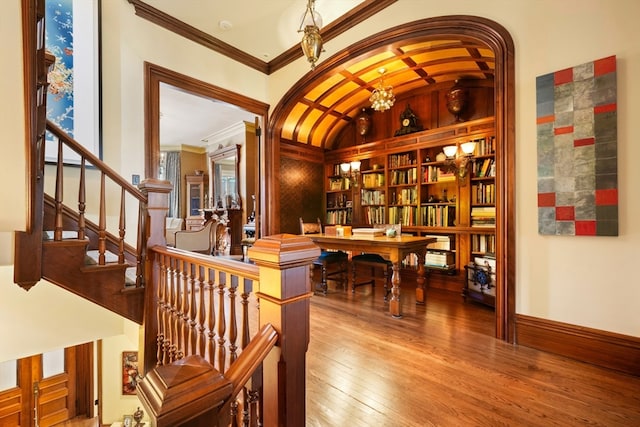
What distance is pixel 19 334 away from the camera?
227 centimetres

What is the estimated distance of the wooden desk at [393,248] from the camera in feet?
9.09

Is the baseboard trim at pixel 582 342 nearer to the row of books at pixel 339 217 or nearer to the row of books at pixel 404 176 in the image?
the row of books at pixel 404 176

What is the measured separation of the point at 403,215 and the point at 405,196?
12.6 inches

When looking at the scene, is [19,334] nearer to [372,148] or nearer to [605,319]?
[605,319]

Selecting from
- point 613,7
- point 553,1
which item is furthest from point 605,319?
point 553,1

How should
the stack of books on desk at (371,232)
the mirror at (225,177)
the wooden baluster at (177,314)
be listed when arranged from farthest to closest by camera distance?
the mirror at (225,177)
the stack of books on desk at (371,232)
the wooden baluster at (177,314)

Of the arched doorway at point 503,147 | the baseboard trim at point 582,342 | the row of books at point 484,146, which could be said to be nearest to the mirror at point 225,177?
the row of books at point 484,146

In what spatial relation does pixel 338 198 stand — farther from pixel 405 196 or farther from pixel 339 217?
pixel 405 196

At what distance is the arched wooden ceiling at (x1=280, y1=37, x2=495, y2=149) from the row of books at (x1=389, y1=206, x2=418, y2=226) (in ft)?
6.25

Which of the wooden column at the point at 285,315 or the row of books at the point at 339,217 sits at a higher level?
the row of books at the point at 339,217

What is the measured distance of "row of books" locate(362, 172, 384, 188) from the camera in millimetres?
4848

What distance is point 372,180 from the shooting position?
4938mm

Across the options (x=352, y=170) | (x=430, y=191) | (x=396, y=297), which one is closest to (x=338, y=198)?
(x=352, y=170)

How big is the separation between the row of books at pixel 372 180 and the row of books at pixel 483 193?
57.5 inches
